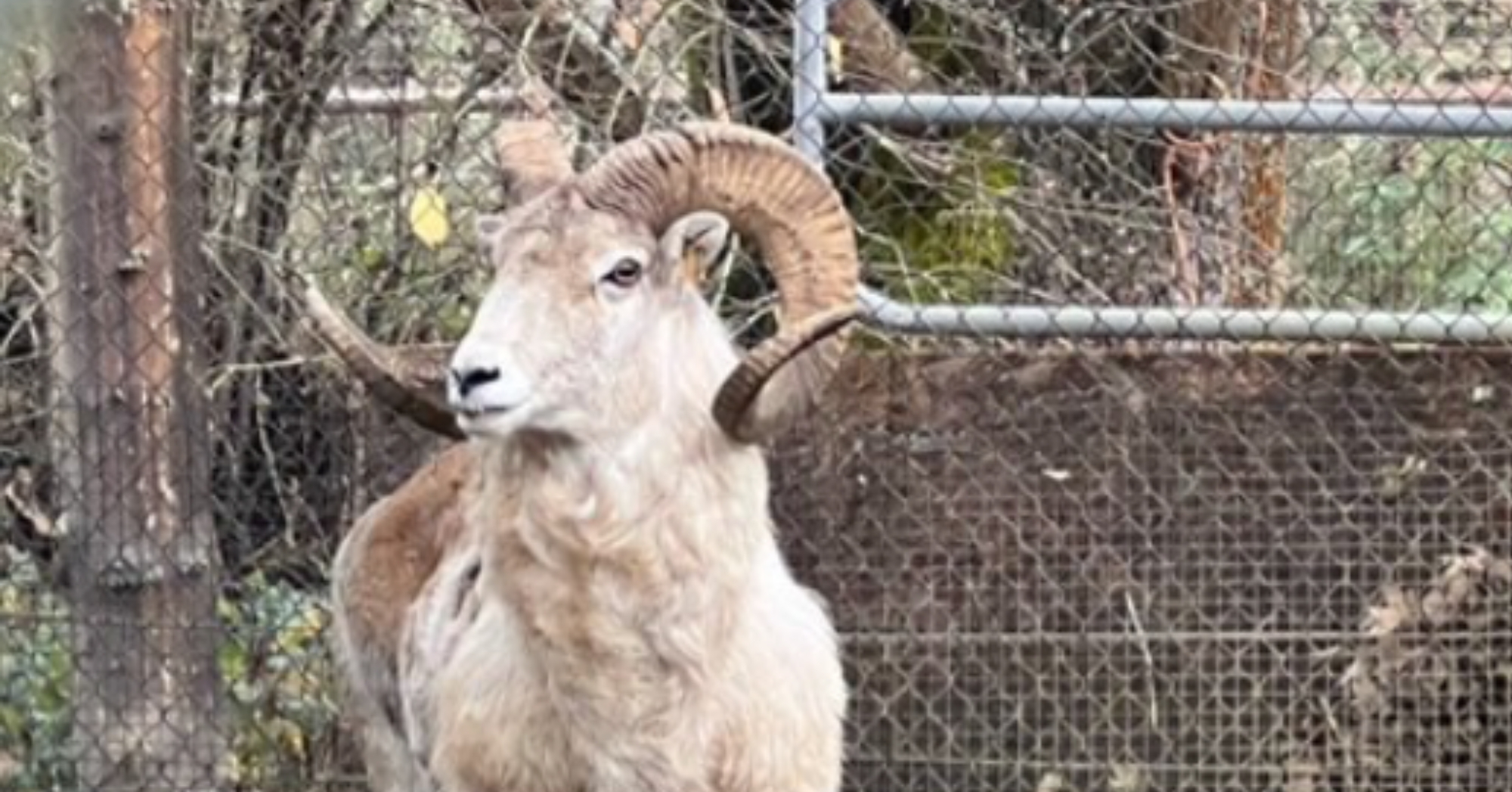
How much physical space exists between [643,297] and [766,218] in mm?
378

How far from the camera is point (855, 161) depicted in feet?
25.4

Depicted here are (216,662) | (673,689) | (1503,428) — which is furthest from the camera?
(216,662)

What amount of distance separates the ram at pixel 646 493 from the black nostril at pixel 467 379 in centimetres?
10

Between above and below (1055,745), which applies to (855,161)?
above

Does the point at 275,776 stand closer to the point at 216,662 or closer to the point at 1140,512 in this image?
the point at 216,662

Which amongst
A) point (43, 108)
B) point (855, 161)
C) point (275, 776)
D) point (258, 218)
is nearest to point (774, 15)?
point (855, 161)

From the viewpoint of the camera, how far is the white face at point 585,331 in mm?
4676

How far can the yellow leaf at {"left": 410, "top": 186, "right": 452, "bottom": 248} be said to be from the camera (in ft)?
23.6

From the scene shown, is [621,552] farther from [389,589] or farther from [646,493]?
[389,589]

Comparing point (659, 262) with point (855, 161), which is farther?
point (855, 161)

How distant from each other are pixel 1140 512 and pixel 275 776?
2.52 metres

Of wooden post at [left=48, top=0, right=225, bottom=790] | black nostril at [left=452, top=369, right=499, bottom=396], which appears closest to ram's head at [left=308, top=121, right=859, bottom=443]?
black nostril at [left=452, top=369, right=499, bottom=396]

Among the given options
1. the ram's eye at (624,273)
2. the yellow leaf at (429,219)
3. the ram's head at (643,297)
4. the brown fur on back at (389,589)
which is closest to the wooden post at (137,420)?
the yellow leaf at (429,219)

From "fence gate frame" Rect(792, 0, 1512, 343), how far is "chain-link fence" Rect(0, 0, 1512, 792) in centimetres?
1
